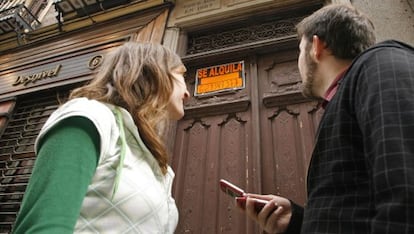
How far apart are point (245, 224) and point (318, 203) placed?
5.21 ft

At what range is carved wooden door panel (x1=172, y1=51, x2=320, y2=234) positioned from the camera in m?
2.52

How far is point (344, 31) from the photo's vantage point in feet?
4.64

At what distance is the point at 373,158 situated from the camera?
78 cm

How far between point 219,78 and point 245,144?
3.52 ft

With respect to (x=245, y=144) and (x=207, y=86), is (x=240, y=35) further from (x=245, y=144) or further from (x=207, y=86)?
(x=245, y=144)

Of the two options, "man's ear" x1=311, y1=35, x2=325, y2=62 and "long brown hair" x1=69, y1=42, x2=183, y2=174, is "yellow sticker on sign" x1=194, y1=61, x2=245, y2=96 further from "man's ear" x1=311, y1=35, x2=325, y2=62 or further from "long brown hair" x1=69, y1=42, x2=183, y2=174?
"long brown hair" x1=69, y1=42, x2=183, y2=174

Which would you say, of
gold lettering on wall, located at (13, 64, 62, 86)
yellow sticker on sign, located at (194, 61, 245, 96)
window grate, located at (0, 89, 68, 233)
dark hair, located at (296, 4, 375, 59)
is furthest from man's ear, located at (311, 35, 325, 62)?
gold lettering on wall, located at (13, 64, 62, 86)

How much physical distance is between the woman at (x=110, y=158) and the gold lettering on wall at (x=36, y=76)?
4.34 metres

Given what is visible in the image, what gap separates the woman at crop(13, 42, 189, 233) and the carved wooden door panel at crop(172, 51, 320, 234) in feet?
4.76

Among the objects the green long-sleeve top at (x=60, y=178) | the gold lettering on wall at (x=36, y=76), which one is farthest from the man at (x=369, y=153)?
the gold lettering on wall at (x=36, y=76)

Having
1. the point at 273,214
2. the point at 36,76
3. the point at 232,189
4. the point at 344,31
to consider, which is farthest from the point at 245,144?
the point at 36,76

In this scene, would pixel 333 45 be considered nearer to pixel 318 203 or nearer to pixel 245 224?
pixel 318 203

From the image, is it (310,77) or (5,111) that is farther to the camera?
(5,111)

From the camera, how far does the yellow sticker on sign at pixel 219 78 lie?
11.0 feet
